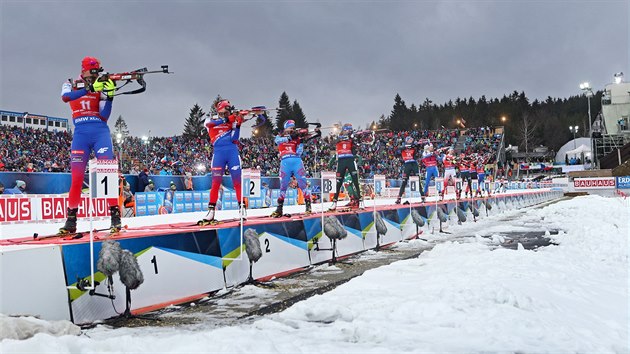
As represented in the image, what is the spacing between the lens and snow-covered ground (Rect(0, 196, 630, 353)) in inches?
168

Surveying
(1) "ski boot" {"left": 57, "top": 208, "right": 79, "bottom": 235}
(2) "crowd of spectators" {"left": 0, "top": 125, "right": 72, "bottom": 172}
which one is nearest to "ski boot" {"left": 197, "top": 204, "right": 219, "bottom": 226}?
(1) "ski boot" {"left": 57, "top": 208, "right": 79, "bottom": 235}

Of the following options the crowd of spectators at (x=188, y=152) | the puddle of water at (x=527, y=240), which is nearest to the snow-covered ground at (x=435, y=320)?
the puddle of water at (x=527, y=240)

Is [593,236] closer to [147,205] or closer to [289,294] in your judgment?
[289,294]

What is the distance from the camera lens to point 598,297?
658 centimetres

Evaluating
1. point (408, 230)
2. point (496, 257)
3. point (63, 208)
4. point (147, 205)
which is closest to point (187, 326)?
point (496, 257)

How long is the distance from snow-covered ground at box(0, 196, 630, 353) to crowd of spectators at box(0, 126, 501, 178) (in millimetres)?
9678

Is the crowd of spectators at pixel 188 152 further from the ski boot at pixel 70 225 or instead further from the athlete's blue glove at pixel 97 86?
the ski boot at pixel 70 225

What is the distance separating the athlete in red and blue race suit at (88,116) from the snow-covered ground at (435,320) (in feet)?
9.05

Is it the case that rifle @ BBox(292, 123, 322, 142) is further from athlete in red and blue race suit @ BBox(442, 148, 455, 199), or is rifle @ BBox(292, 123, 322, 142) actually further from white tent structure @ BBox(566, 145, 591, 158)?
white tent structure @ BBox(566, 145, 591, 158)

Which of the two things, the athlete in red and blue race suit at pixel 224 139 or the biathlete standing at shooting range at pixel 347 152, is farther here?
the biathlete standing at shooting range at pixel 347 152

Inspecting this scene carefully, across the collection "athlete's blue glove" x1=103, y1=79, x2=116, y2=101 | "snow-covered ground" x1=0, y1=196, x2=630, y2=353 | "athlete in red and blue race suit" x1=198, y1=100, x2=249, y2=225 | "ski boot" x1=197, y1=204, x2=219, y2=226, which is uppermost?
"athlete's blue glove" x1=103, y1=79, x2=116, y2=101

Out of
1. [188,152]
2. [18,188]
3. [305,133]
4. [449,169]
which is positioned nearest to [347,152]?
[305,133]

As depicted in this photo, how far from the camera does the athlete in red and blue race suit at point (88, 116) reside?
703cm

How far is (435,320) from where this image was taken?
17.3 feet
